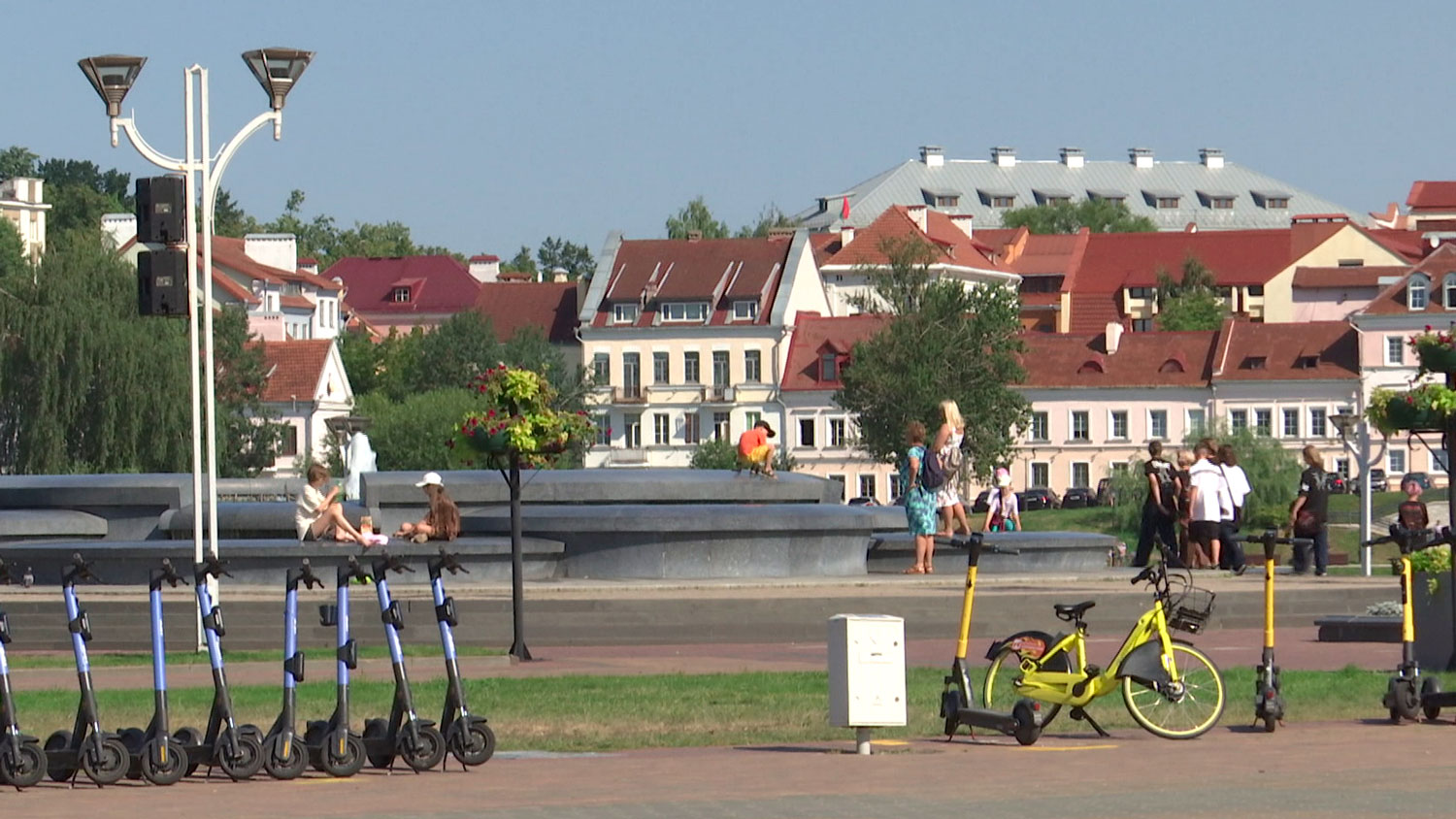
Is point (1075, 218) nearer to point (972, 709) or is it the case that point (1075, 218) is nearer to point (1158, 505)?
point (1158, 505)

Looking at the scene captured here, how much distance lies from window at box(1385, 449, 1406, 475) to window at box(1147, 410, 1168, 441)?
9.92 meters

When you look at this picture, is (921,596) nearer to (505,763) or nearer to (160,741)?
(505,763)

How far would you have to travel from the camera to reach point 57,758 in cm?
1302

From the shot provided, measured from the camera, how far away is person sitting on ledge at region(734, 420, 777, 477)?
3034 centimetres

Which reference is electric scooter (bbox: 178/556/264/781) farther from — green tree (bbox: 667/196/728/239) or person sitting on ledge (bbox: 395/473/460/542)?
green tree (bbox: 667/196/728/239)

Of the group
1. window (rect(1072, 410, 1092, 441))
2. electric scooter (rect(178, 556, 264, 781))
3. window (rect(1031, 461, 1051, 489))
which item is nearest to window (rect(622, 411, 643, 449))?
window (rect(1031, 461, 1051, 489))

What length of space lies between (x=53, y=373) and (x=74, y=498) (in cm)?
3554

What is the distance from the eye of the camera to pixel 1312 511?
28.2 meters

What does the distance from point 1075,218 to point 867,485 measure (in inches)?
2724

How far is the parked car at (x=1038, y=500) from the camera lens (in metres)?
108

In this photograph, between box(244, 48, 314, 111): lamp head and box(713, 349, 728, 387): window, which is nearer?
box(244, 48, 314, 111): lamp head

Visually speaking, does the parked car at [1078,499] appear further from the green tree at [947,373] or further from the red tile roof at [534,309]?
the red tile roof at [534,309]

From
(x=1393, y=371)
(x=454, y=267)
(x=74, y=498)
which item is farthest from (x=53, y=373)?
(x=454, y=267)

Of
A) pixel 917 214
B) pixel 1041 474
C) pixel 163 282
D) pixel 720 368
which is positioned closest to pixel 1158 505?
pixel 163 282
